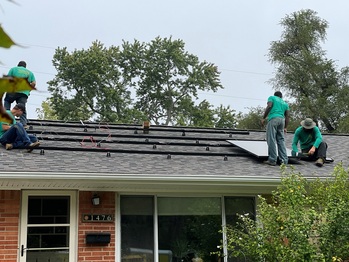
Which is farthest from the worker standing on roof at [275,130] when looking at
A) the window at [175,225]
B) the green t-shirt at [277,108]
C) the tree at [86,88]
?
the tree at [86,88]

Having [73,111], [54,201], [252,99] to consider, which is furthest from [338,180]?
[252,99]

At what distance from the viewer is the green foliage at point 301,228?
19.0 ft

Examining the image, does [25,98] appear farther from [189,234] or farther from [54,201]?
[189,234]

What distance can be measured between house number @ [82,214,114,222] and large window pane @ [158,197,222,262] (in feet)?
2.46

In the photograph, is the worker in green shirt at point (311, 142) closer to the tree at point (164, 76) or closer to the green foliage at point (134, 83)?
the green foliage at point (134, 83)

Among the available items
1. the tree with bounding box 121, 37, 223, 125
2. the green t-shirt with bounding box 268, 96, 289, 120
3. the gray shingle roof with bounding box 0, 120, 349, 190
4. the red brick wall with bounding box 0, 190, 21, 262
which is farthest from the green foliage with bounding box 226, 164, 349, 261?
the tree with bounding box 121, 37, 223, 125

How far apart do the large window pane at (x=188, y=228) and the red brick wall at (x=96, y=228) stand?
2.37ft

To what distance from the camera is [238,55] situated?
125 ft

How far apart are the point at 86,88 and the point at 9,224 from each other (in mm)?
24069

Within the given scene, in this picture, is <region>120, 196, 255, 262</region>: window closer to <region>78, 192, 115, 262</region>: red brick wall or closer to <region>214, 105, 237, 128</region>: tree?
<region>78, 192, 115, 262</region>: red brick wall

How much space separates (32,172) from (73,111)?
78.0 feet

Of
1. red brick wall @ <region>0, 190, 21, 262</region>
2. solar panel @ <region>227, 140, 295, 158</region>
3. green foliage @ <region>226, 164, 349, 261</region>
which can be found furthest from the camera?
solar panel @ <region>227, 140, 295, 158</region>

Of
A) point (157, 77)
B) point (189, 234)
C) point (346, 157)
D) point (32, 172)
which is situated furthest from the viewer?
point (157, 77)

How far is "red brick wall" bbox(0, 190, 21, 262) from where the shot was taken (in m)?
6.57
